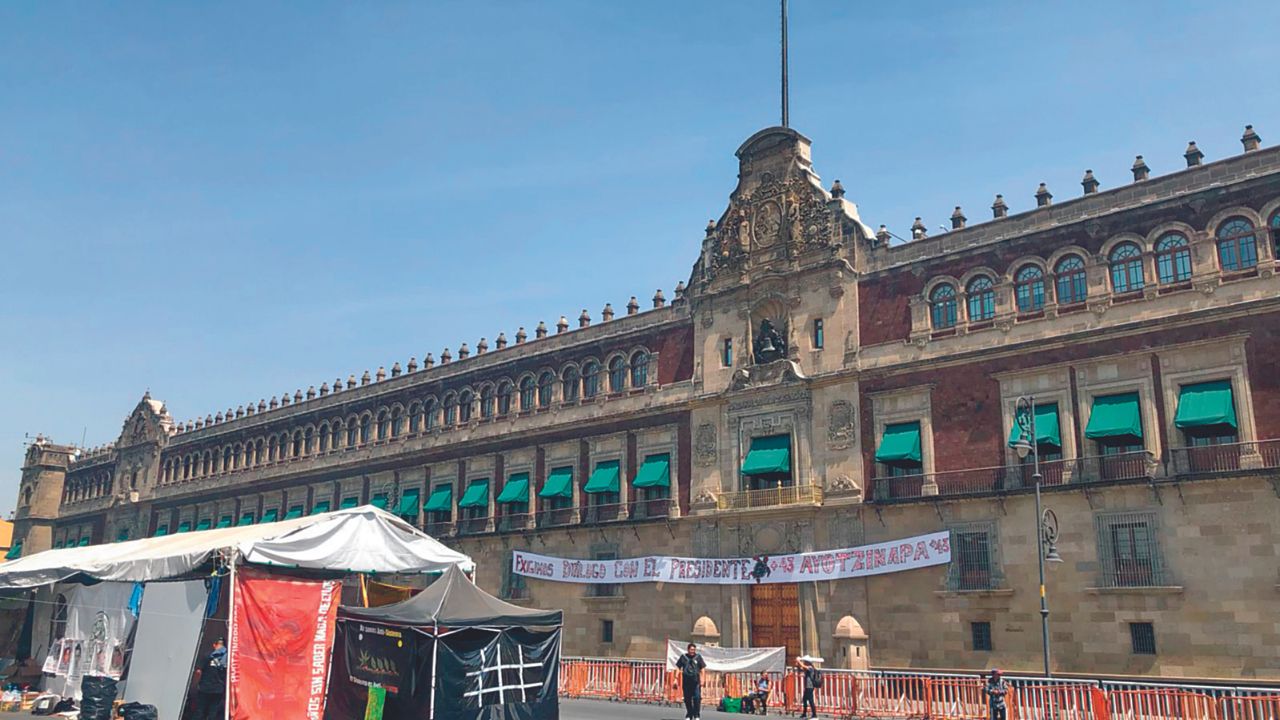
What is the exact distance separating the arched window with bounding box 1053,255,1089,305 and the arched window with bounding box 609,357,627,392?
53.0 ft

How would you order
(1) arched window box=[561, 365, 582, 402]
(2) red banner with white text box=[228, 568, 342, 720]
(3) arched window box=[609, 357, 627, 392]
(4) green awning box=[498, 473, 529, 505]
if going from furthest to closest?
(1) arched window box=[561, 365, 582, 402] → (4) green awning box=[498, 473, 529, 505] → (3) arched window box=[609, 357, 627, 392] → (2) red banner with white text box=[228, 568, 342, 720]

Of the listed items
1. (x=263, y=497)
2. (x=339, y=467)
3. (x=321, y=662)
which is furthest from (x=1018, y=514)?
(x=263, y=497)

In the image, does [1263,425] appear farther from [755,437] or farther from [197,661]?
[197,661]

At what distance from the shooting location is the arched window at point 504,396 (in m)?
43.4

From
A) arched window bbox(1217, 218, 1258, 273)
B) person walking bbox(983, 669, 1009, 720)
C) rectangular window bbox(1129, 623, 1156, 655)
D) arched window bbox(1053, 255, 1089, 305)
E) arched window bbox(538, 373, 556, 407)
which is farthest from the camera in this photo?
arched window bbox(538, 373, 556, 407)

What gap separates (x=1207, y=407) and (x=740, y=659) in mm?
12868

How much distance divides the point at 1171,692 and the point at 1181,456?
25.0 feet

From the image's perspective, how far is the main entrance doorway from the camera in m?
31.6

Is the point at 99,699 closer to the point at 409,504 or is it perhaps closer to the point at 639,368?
the point at 639,368

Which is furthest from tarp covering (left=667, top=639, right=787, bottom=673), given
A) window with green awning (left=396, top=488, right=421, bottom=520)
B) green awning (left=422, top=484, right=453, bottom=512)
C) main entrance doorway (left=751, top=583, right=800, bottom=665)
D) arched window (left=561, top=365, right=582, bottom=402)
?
window with green awning (left=396, top=488, right=421, bottom=520)

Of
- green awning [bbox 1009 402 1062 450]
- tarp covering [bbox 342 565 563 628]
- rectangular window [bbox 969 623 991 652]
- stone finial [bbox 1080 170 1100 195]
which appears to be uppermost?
stone finial [bbox 1080 170 1100 195]

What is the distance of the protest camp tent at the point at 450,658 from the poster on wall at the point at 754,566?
48.9 feet

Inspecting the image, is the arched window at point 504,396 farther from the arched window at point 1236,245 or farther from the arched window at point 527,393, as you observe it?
the arched window at point 1236,245

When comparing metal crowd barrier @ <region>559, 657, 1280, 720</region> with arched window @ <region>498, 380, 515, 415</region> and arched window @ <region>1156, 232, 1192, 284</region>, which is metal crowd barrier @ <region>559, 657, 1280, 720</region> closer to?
arched window @ <region>1156, 232, 1192, 284</region>
